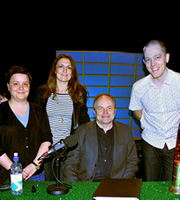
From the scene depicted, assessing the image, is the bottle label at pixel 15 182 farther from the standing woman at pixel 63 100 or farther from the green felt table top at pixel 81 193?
the standing woman at pixel 63 100

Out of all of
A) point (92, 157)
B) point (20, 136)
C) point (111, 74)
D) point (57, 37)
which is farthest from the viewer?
point (111, 74)

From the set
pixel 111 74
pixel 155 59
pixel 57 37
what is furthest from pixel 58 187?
pixel 111 74

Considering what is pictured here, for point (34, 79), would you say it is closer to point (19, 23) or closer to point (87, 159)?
point (19, 23)

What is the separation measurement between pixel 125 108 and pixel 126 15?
289 cm

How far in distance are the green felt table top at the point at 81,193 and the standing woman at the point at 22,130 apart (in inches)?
19.8

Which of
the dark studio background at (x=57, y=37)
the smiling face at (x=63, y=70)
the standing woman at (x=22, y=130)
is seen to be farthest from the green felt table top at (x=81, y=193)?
the dark studio background at (x=57, y=37)

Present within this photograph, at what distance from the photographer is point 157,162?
239cm

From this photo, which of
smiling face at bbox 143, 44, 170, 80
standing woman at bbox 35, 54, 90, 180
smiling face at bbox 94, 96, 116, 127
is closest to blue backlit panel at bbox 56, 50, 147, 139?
standing woman at bbox 35, 54, 90, 180

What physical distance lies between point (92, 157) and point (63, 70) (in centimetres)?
106

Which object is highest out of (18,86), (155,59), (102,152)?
(155,59)

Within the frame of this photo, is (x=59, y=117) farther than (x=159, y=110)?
Yes

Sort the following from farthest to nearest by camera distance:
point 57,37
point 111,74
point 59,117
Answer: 1. point 111,74
2. point 57,37
3. point 59,117

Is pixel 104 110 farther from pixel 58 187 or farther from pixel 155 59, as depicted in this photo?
pixel 58 187

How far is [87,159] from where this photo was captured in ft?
7.41
